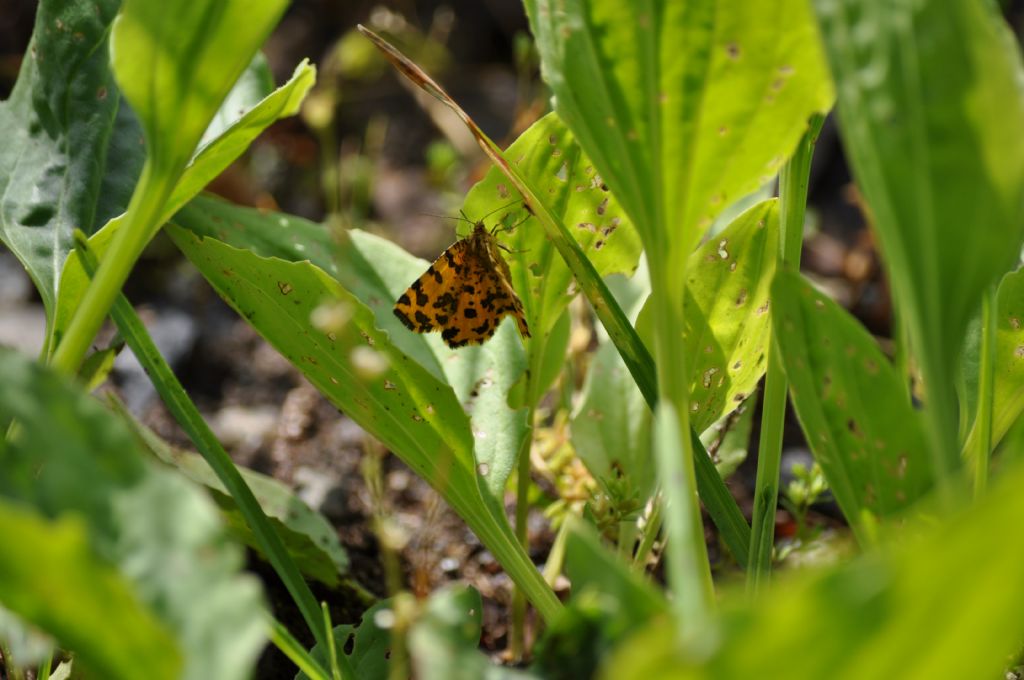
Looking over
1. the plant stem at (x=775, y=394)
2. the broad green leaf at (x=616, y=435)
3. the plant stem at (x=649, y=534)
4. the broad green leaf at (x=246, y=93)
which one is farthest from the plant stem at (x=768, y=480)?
the broad green leaf at (x=246, y=93)

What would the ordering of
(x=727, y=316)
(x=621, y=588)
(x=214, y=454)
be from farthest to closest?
(x=727, y=316) < (x=214, y=454) < (x=621, y=588)

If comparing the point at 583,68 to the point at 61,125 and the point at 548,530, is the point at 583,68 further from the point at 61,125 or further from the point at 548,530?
the point at 548,530

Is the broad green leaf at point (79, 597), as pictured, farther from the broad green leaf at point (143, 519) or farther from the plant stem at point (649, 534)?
the plant stem at point (649, 534)

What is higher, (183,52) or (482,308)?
(183,52)

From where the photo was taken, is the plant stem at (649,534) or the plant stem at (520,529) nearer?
the plant stem at (649,534)

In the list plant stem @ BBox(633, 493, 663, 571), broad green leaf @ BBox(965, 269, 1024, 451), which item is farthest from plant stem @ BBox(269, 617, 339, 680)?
broad green leaf @ BBox(965, 269, 1024, 451)

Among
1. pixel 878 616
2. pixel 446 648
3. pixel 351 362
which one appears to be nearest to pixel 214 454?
pixel 351 362

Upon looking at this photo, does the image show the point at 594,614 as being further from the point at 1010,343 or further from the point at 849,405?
the point at 1010,343
